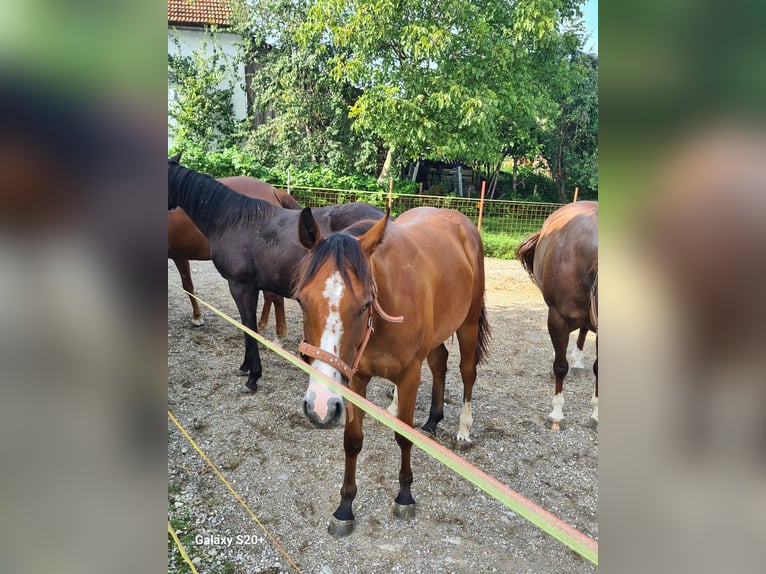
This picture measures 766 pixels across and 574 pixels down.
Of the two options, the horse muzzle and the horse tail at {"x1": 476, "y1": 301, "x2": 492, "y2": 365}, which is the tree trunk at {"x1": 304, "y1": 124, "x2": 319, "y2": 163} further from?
the horse muzzle

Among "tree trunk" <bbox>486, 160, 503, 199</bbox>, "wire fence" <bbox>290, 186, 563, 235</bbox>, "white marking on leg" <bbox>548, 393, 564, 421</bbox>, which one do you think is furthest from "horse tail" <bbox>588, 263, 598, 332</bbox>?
"tree trunk" <bbox>486, 160, 503, 199</bbox>

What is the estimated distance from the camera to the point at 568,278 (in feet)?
11.0

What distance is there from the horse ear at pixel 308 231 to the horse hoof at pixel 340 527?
5.05 ft

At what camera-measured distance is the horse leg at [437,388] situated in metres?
3.47

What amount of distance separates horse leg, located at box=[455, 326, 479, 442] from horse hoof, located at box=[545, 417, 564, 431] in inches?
25.1

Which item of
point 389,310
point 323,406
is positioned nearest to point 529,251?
point 389,310

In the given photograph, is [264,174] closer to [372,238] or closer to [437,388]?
[437,388]

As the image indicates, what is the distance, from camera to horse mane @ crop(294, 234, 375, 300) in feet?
6.12

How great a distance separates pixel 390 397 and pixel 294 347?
155 cm

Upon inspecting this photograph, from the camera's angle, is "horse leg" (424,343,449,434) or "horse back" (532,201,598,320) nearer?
"horse back" (532,201,598,320)

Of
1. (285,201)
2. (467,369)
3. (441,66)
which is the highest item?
(441,66)

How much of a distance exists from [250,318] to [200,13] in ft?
62.7
